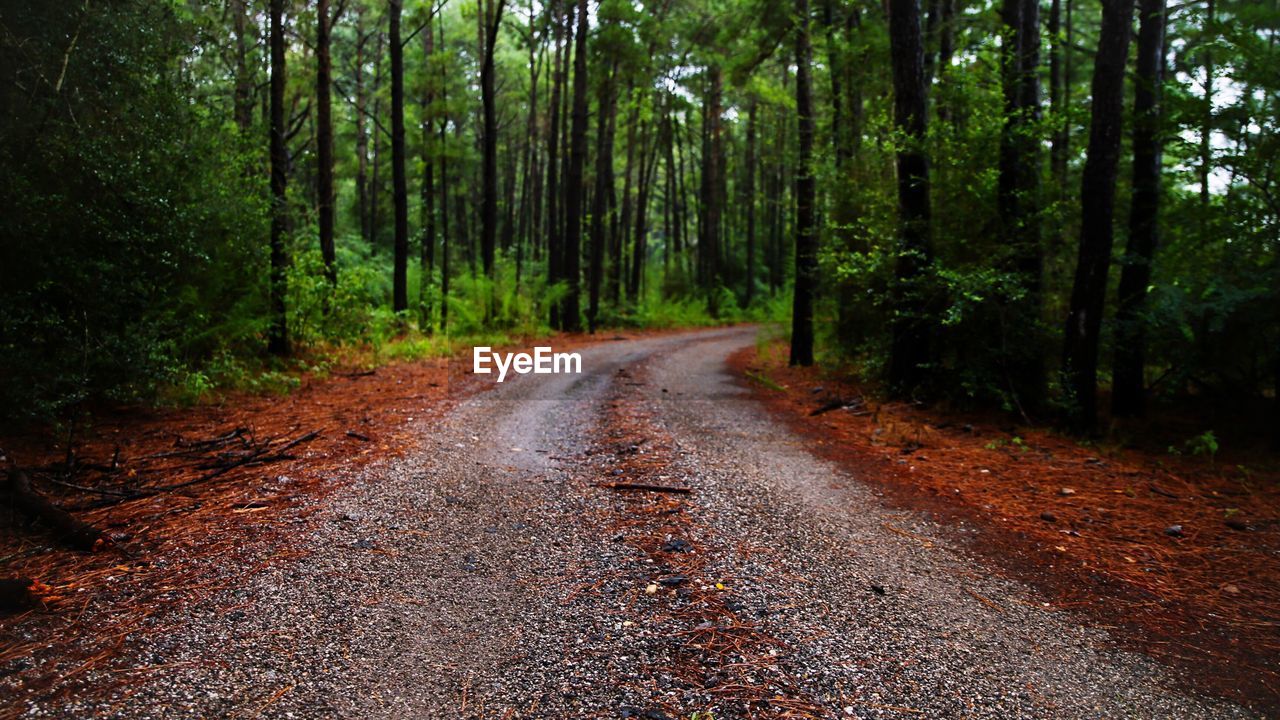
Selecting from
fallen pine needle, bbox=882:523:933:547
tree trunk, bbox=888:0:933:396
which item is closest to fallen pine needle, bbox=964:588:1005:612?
fallen pine needle, bbox=882:523:933:547

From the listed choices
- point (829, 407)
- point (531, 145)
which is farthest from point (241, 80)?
point (531, 145)

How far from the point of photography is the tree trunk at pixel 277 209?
32.2 feet

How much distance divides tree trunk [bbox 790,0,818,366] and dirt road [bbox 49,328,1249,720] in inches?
319

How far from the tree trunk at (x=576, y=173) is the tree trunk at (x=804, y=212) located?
25.1ft

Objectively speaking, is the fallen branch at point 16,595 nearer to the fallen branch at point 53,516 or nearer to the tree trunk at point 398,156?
the fallen branch at point 53,516

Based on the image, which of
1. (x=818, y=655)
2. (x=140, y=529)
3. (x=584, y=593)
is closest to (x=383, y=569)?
(x=584, y=593)

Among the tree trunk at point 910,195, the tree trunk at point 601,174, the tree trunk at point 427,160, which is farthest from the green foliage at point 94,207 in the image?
the tree trunk at point 601,174

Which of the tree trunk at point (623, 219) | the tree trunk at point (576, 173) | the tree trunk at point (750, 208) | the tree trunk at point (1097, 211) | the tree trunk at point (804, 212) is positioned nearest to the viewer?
the tree trunk at point (1097, 211)

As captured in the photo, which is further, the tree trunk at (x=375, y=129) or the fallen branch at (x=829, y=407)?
the tree trunk at (x=375, y=129)

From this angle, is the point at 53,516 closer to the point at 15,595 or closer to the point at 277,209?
the point at 15,595

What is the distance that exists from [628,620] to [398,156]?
15.5m

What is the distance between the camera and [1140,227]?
7.04m

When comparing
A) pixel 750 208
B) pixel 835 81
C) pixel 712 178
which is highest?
pixel 712 178

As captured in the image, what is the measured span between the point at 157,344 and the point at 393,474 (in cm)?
277
